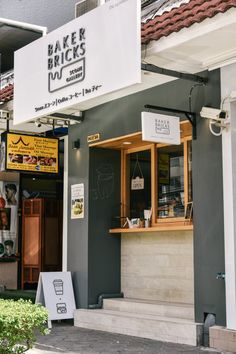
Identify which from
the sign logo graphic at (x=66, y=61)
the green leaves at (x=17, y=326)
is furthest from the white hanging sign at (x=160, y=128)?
the green leaves at (x=17, y=326)

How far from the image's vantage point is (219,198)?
27.7ft

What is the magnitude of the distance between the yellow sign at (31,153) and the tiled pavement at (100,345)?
3.21 metres

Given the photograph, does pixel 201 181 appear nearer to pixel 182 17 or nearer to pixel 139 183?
pixel 182 17

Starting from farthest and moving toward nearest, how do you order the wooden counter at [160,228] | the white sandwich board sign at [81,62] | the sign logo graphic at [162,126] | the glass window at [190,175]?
1. the glass window at [190,175]
2. the wooden counter at [160,228]
3. the sign logo graphic at [162,126]
4. the white sandwich board sign at [81,62]

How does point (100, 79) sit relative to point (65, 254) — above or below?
above

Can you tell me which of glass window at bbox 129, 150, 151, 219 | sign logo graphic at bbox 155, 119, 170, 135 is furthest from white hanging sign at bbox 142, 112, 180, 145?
glass window at bbox 129, 150, 151, 219

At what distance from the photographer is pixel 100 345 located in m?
8.65

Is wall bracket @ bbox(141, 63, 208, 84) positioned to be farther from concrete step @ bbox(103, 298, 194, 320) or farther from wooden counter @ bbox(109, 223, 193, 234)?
concrete step @ bbox(103, 298, 194, 320)

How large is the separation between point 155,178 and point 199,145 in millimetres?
1972

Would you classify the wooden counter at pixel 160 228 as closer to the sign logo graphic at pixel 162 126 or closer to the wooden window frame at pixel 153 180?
the wooden window frame at pixel 153 180

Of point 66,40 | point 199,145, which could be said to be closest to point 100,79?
point 66,40

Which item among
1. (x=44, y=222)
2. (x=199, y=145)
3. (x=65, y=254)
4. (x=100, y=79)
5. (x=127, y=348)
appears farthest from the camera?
(x=44, y=222)

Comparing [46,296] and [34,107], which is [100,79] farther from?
[46,296]

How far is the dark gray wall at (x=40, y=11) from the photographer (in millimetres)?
11453
